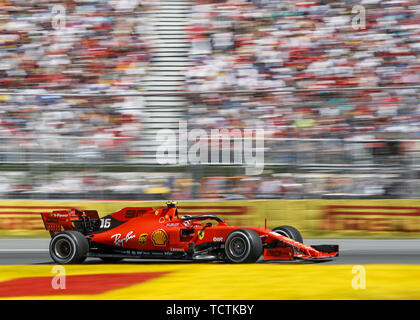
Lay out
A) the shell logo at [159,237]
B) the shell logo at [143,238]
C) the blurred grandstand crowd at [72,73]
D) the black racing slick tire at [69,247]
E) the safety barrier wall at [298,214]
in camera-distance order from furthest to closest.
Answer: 1. the blurred grandstand crowd at [72,73]
2. the safety barrier wall at [298,214]
3. the black racing slick tire at [69,247]
4. the shell logo at [143,238]
5. the shell logo at [159,237]

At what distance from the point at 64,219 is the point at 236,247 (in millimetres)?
2711

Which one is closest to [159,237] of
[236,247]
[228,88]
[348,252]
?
[236,247]

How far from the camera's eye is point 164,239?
9883 mm

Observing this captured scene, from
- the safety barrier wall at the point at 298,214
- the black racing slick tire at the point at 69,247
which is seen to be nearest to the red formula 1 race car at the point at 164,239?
the black racing slick tire at the point at 69,247

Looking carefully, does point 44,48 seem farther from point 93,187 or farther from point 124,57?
point 93,187

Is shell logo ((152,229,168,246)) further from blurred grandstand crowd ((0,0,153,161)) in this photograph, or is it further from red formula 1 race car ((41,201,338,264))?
blurred grandstand crowd ((0,0,153,161))

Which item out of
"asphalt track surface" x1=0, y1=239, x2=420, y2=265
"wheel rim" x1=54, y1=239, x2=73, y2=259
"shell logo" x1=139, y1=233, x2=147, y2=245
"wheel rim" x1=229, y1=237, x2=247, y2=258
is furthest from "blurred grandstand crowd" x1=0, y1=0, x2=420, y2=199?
"wheel rim" x1=229, y1=237, x2=247, y2=258

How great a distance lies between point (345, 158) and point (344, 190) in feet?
2.07

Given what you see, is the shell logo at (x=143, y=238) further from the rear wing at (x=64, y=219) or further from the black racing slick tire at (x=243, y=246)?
the black racing slick tire at (x=243, y=246)

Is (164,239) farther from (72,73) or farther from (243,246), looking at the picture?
(72,73)

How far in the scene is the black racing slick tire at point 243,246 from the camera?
30.7 ft

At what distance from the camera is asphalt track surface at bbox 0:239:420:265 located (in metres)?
10.4

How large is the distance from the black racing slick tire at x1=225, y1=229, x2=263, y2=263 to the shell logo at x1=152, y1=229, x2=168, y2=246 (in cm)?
91

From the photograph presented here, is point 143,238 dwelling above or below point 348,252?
above
